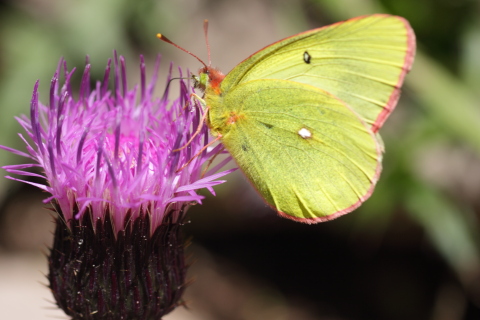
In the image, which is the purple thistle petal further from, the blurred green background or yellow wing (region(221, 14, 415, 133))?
the blurred green background

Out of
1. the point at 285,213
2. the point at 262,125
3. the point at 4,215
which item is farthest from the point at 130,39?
the point at 285,213

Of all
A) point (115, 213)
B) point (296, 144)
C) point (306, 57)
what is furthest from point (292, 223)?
point (115, 213)

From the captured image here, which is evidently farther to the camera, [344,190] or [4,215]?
[4,215]

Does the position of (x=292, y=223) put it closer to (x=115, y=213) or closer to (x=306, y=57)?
(x=306, y=57)

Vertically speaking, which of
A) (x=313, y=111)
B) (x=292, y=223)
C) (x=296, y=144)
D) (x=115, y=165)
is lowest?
(x=292, y=223)

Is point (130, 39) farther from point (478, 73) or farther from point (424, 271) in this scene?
point (424, 271)

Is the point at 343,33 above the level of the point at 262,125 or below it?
above

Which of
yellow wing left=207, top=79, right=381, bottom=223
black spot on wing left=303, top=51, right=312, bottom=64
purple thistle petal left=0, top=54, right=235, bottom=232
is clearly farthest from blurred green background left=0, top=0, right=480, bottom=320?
purple thistle petal left=0, top=54, right=235, bottom=232
